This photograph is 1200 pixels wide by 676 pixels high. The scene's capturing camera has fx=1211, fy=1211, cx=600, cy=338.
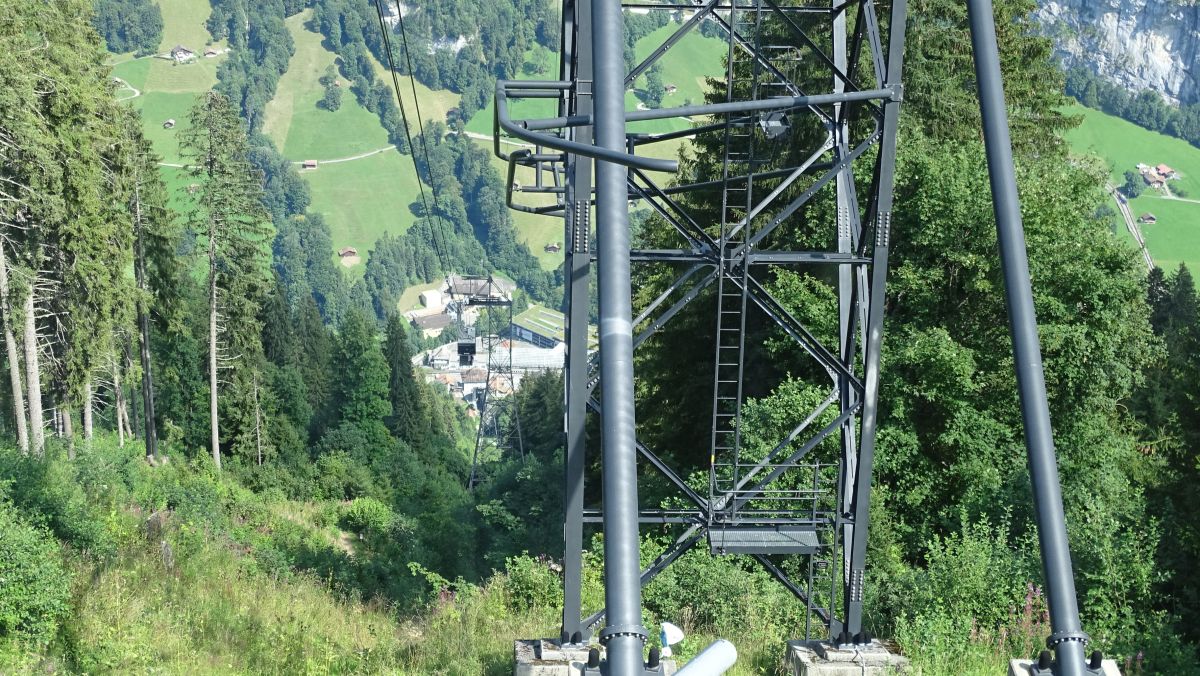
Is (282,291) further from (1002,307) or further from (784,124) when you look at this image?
(784,124)

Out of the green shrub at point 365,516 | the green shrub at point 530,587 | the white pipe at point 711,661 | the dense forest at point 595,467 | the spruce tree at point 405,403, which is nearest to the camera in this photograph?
the white pipe at point 711,661

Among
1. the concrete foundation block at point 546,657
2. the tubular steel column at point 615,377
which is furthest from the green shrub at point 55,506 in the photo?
the tubular steel column at point 615,377

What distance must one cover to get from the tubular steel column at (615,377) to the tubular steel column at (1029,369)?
162 centimetres

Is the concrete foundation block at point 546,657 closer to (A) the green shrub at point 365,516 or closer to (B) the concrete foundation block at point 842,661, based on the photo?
(B) the concrete foundation block at point 842,661

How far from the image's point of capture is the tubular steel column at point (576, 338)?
1042cm

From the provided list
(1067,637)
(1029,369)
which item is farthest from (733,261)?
(1067,637)

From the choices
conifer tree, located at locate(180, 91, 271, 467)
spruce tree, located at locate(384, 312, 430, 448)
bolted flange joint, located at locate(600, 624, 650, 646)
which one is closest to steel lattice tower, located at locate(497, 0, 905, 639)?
bolted flange joint, located at locate(600, 624, 650, 646)

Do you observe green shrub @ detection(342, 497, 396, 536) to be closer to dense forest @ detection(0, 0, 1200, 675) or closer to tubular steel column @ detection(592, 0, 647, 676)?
dense forest @ detection(0, 0, 1200, 675)

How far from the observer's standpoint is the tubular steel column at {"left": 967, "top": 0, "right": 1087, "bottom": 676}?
4.53 meters

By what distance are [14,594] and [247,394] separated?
1749 inches

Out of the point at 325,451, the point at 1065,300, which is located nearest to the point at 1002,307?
the point at 1065,300

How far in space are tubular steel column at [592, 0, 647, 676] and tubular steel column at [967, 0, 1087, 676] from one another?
1.62 m

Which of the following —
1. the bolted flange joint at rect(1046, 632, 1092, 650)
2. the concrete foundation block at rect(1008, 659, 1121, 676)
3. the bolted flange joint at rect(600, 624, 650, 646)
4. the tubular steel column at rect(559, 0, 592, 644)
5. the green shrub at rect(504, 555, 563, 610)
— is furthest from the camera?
the green shrub at rect(504, 555, 563, 610)

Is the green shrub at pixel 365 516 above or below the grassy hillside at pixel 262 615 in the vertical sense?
below
